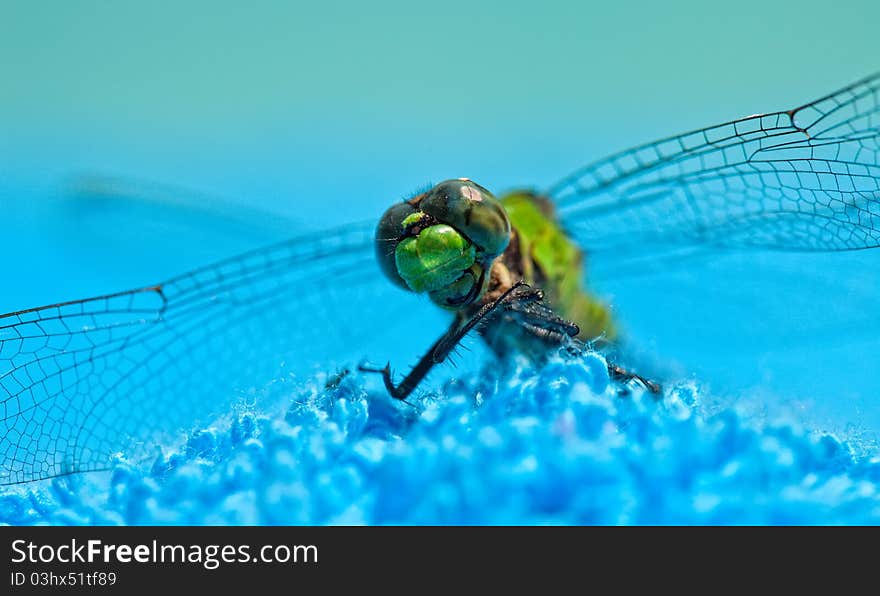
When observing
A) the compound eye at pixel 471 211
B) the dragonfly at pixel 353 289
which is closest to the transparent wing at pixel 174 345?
the dragonfly at pixel 353 289

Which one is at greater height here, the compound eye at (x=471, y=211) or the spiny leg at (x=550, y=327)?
the compound eye at (x=471, y=211)

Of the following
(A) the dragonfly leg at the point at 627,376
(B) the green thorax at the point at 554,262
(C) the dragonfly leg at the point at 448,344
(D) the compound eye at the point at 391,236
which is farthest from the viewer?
(B) the green thorax at the point at 554,262

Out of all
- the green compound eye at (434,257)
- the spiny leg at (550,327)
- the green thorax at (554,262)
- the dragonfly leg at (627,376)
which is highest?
the green thorax at (554,262)

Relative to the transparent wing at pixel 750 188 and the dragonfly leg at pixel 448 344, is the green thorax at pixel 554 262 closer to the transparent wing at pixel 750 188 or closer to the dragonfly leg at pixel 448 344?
the transparent wing at pixel 750 188

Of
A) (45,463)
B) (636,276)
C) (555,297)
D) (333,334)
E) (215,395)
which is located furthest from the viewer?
(636,276)

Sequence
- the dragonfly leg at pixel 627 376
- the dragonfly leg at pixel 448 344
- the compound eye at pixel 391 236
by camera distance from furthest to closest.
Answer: the compound eye at pixel 391 236
the dragonfly leg at pixel 448 344
the dragonfly leg at pixel 627 376

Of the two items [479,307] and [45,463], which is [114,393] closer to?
[45,463]
